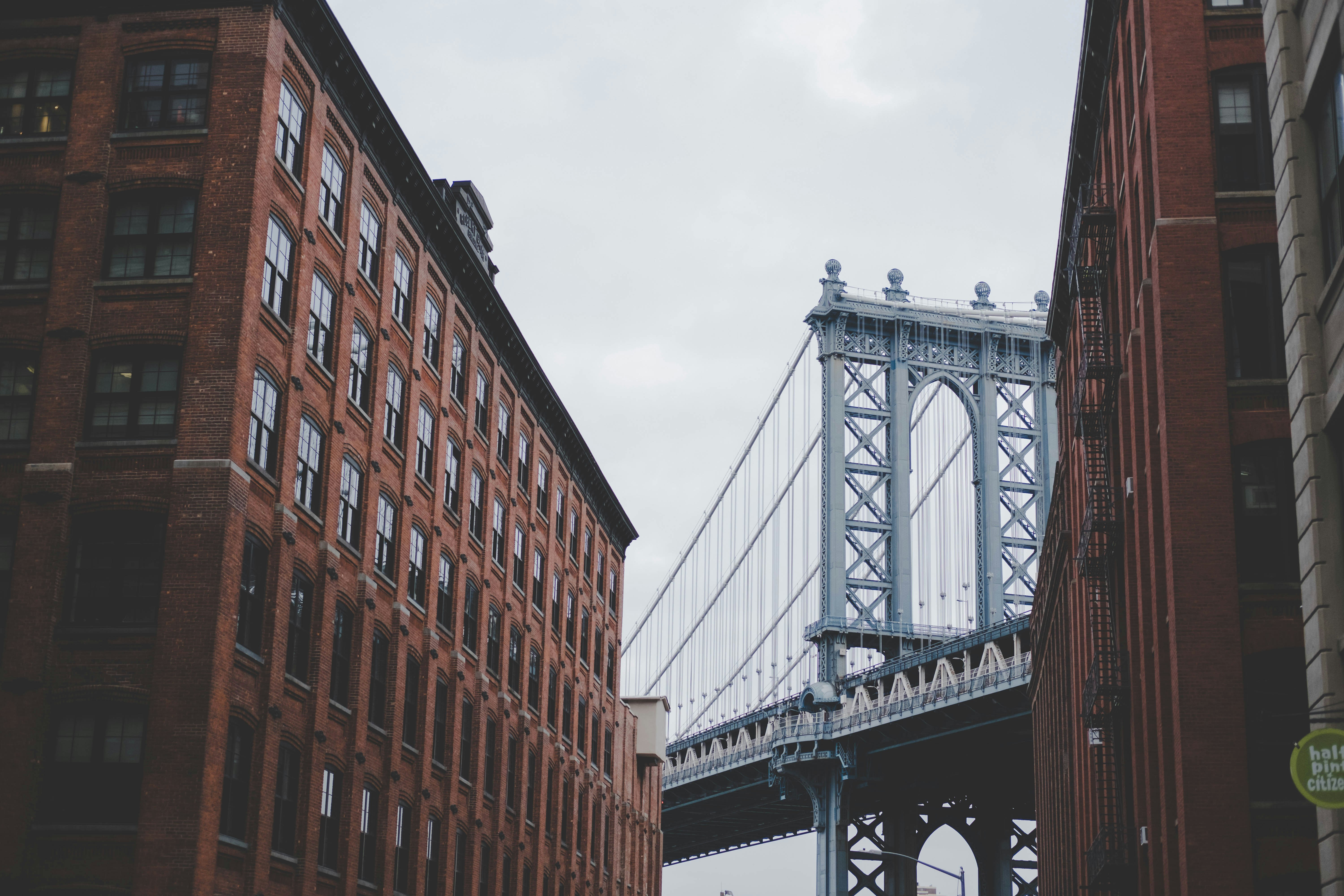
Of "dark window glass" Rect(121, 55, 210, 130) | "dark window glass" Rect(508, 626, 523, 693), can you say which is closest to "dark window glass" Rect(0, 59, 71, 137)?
"dark window glass" Rect(121, 55, 210, 130)

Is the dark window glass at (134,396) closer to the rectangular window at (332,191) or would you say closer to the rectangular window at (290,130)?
the rectangular window at (290,130)

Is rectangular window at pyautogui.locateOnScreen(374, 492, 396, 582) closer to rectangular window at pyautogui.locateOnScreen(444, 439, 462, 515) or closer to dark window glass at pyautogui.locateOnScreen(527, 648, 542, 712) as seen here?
rectangular window at pyautogui.locateOnScreen(444, 439, 462, 515)

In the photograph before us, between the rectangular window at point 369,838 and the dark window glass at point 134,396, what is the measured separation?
36.2ft

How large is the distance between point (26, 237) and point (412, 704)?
15854 mm

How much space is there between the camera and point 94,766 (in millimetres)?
30375

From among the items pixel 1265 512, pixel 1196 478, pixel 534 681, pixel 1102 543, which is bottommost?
pixel 1265 512

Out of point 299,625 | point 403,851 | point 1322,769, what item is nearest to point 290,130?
point 299,625

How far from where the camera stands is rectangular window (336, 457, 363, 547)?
1528 inches

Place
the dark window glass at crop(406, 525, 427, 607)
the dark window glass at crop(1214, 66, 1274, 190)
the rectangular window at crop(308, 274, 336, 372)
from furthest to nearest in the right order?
the dark window glass at crop(406, 525, 427, 607)
the rectangular window at crop(308, 274, 336, 372)
the dark window glass at crop(1214, 66, 1274, 190)

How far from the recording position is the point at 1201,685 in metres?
29.1

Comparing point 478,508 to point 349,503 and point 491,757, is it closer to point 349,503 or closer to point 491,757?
point 491,757

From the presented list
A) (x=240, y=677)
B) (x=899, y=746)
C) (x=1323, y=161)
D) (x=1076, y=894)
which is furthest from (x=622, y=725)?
(x=1323, y=161)

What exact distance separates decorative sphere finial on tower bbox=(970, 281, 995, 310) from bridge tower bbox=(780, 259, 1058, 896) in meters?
0.14

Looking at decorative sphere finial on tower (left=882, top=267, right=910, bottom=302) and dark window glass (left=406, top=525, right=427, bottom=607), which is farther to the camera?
decorative sphere finial on tower (left=882, top=267, right=910, bottom=302)
